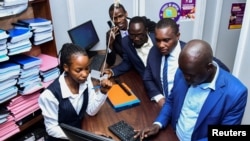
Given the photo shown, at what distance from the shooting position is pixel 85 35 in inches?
96.8

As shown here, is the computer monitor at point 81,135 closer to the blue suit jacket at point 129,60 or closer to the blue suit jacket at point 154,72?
the blue suit jacket at point 154,72

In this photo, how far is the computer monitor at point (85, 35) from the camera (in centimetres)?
229

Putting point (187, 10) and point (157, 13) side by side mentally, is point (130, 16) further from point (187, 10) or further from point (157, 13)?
point (187, 10)

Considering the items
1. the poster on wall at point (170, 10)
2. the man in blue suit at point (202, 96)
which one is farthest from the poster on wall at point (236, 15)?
the man in blue suit at point (202, 96)

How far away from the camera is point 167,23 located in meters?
1.63

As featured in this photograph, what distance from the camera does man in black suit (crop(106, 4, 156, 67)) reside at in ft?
7.05

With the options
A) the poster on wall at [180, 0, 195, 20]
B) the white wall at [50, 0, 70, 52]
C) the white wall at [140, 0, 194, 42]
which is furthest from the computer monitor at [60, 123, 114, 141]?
the poster on wall at [180, 0, 195, 20]

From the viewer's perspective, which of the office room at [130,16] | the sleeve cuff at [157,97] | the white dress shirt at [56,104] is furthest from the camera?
the sleeve cuff at [157,97]

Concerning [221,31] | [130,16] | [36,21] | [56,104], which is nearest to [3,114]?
[56,104]

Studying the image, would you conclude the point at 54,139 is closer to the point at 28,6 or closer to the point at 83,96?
the point at 83,96

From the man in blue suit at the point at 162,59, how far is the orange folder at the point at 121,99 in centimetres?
14

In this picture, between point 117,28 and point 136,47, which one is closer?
point 136,47

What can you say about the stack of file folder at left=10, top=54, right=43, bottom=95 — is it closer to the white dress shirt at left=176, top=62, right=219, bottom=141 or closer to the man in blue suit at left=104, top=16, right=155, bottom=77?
the man in blue suit at left=104, top=16, right=155, bottom=77

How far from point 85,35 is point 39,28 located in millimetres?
605
